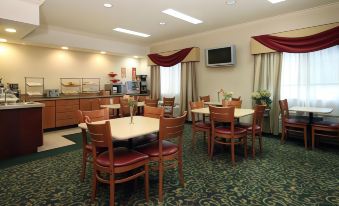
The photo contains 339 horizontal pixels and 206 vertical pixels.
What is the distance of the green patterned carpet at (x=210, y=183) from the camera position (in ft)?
7.26

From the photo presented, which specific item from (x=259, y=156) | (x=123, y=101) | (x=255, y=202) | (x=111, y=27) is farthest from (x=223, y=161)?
(x=111, y=27)

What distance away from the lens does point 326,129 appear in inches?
143

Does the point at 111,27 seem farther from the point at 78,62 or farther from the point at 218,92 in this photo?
the point at 218,92

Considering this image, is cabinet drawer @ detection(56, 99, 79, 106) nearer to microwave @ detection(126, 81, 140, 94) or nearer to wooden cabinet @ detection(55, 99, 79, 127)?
wooden cabinet @ detection(55, 99, 79, 127)

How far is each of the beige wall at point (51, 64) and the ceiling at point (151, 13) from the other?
114cm

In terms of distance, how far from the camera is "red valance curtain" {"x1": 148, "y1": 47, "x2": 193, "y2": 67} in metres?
6.28

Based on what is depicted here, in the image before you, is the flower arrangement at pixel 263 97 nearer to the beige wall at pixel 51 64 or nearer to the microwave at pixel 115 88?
the microwave at pixel 115 88

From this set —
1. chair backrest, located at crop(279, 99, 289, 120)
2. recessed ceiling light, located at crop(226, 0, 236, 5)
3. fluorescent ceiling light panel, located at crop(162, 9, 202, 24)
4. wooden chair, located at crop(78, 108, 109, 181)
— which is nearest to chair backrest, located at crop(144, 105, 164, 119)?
wooden chair, located at crop(78, 108, 109, 181)

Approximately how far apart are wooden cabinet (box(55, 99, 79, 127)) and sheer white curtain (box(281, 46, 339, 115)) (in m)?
5.54

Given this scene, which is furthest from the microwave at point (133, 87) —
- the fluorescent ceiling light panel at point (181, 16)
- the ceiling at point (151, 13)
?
the fluorescent ceiling light panel at point (181, 16)

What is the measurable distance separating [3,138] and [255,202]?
13.2ft

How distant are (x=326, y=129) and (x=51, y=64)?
6887 millimetres

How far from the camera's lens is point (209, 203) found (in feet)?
7.02

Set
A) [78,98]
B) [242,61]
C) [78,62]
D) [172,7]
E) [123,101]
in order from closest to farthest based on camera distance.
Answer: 1. [172,7]
2. [123,101]
3. [242,61]
4. [78,98]
5. [78,62]
